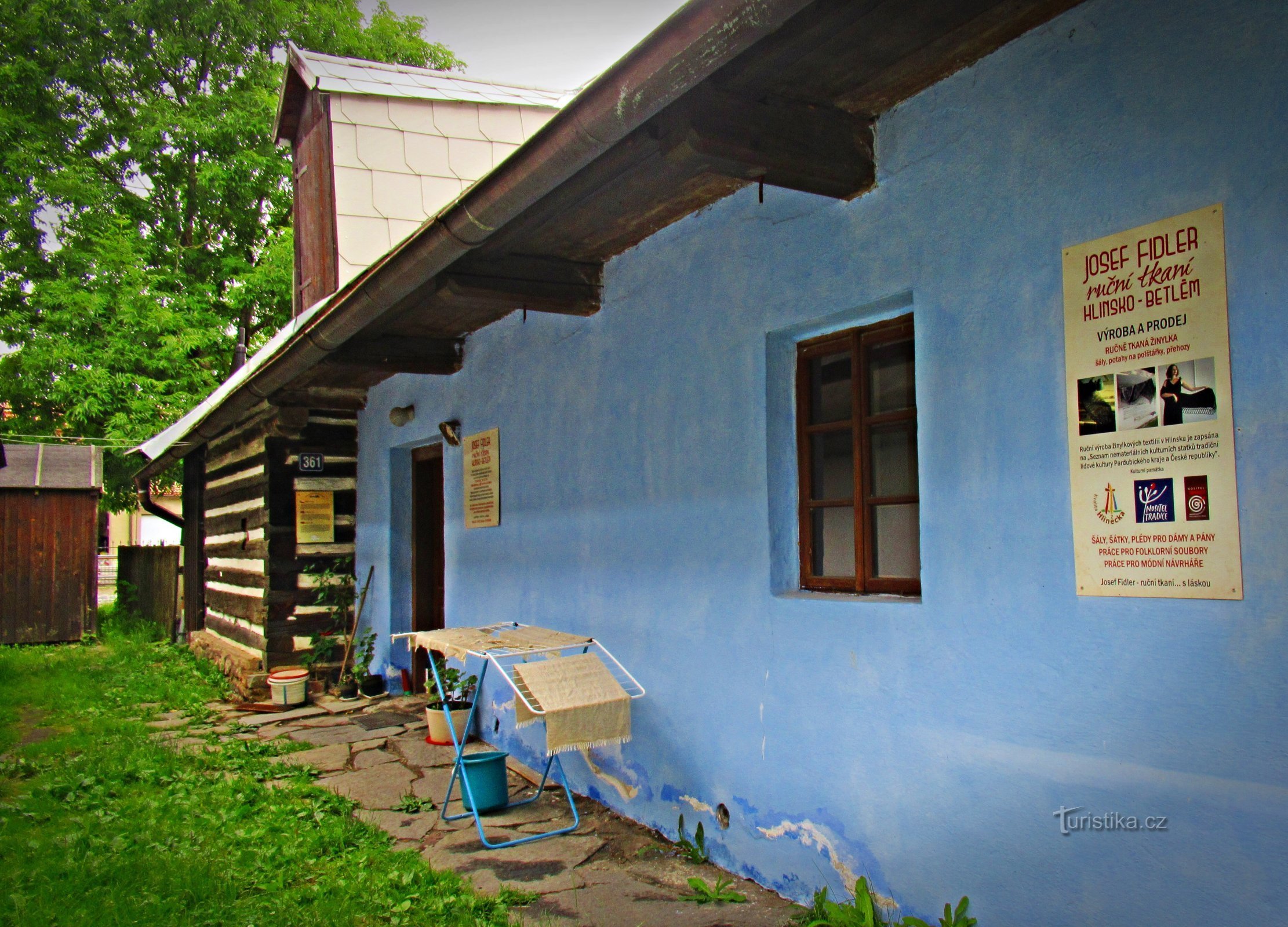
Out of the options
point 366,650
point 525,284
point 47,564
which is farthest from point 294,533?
point 47,564

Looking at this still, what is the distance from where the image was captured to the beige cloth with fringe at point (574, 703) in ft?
12.4

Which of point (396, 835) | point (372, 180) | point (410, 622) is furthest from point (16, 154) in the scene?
point (396, 835)

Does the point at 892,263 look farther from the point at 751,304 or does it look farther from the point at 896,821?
the point at 896,821

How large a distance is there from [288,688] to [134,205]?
1278 centimetres

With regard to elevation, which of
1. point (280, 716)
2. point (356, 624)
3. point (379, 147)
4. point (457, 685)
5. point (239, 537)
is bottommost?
point (280, 716)

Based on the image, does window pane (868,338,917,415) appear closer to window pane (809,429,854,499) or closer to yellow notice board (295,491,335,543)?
window pane (809,429,854,499)

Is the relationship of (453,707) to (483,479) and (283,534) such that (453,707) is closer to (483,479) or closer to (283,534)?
(483,479)

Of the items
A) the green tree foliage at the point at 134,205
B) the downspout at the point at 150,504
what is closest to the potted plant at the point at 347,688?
the downspout at the point at 150,504

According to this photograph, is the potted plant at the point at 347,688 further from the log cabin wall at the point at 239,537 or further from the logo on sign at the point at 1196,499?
the logo on sign at the point at 1196,499

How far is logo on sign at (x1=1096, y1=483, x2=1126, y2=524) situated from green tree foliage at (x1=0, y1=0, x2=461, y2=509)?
49.5 ft

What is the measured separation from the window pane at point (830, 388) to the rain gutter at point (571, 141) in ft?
3.99

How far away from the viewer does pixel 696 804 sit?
3.90 metres

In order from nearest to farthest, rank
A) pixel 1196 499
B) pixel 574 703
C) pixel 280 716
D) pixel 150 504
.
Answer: pixel 1196 499 < pixel 574 703 < pixel 280 716 < pixel 150 504

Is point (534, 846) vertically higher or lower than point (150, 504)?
lower
